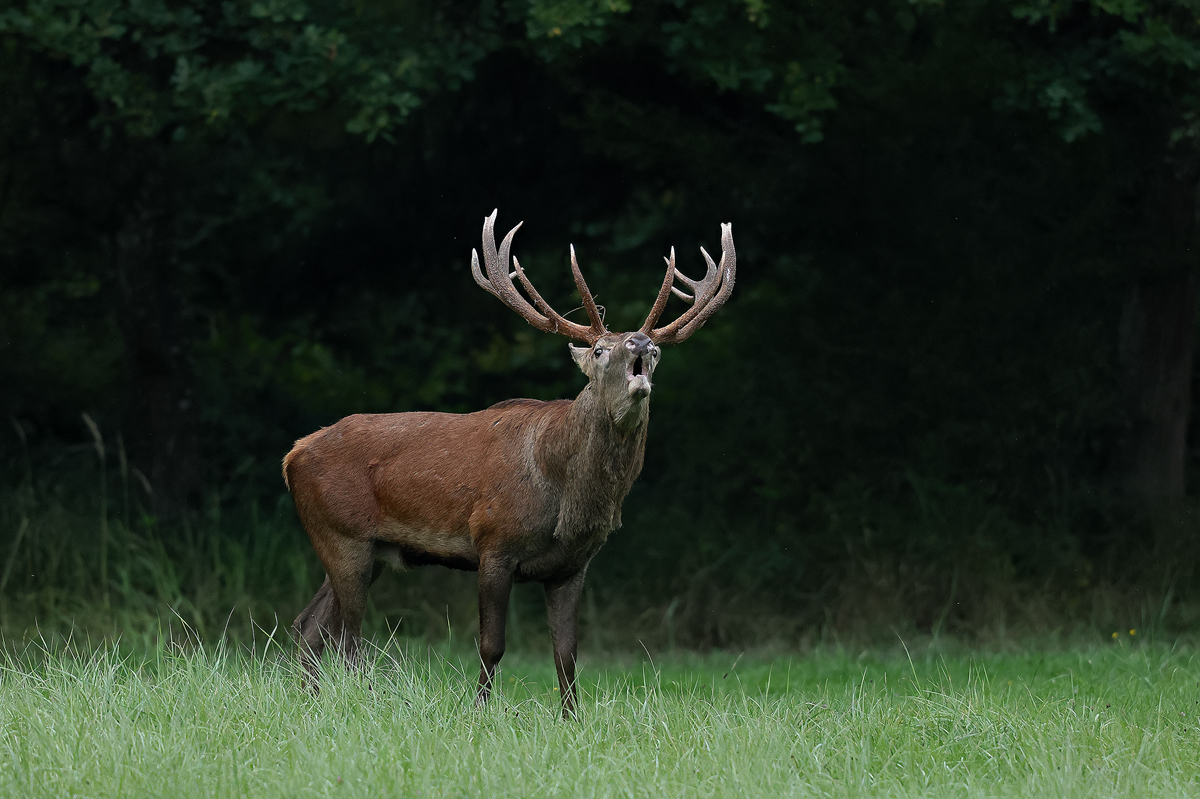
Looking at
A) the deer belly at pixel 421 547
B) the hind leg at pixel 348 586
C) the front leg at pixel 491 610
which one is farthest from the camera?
the hind leg at pixel 348 586

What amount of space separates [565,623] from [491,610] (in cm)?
38

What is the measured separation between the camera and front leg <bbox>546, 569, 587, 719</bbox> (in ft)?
22.2

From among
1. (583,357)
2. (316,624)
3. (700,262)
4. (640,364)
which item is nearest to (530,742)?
(640,364)

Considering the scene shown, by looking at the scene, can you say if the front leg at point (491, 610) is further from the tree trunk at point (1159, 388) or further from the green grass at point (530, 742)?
the tree trunk at point (1159, 388)

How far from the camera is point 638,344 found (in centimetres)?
606

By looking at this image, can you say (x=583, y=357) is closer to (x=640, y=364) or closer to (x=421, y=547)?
(x=640, y=364)

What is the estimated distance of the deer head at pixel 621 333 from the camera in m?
6.14

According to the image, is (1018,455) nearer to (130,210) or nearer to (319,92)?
(319,92)

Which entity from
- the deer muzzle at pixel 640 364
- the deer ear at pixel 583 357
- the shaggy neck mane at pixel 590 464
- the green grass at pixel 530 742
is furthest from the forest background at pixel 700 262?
the green grass at pixel 530 742

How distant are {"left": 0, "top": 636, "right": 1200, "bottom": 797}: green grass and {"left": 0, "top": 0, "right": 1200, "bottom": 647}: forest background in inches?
157

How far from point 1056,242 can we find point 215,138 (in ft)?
20.9

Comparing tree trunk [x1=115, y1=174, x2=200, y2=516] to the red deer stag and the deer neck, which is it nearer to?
the red deer stag

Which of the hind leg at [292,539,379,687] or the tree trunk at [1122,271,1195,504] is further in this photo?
the tree trunk at [1122,271,1195,504]

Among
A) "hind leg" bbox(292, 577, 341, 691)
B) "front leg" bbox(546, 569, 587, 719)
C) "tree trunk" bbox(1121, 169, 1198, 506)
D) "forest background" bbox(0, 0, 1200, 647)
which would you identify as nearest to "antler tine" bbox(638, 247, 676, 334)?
"front leg" bbox(546, 569, 587, 719)
